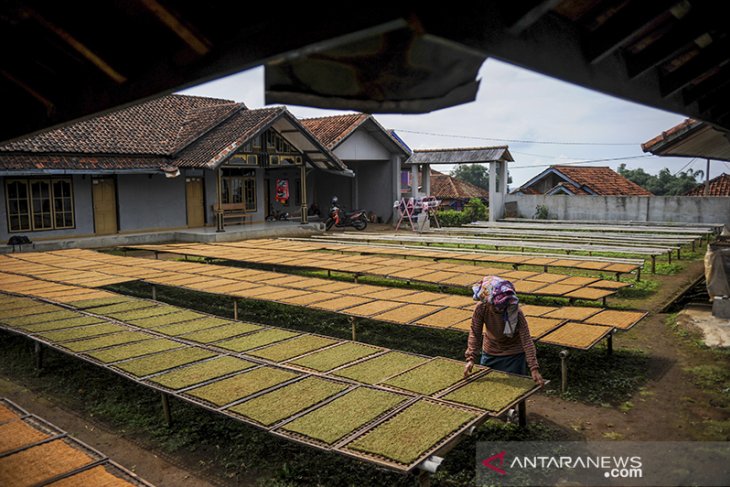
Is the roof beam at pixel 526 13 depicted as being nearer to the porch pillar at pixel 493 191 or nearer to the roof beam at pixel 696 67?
the roof beam at pixel 696 67

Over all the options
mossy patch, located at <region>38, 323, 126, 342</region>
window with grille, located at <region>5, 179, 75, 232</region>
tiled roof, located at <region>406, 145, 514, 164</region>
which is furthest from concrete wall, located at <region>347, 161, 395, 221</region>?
mossy patch, located at <region>38, 323, 126, 342</region>

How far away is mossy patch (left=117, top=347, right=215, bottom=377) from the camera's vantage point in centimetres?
576

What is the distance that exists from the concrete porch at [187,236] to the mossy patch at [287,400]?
47.1 feet

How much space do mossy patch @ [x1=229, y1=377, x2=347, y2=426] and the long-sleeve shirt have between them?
128cm

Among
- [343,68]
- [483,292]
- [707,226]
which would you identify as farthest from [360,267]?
[707,226]

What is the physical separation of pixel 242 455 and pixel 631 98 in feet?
13.3

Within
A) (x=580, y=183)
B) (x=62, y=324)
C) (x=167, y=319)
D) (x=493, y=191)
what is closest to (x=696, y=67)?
(x=167, y=319)

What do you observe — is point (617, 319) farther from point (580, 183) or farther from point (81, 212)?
point (580, 183)

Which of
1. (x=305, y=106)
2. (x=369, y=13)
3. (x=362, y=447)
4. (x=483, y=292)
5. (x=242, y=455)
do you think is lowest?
(x=242, y=455)

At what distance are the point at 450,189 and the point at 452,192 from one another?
503 mm

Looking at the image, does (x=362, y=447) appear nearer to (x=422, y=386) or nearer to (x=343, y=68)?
(x=422, y=386)

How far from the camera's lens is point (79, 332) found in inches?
282

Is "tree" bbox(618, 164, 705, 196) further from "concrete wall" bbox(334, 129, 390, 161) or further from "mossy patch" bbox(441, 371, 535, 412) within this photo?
"mossy patch" bbox(441, 371, 535, 412)

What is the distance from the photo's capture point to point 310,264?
11.9 meters
